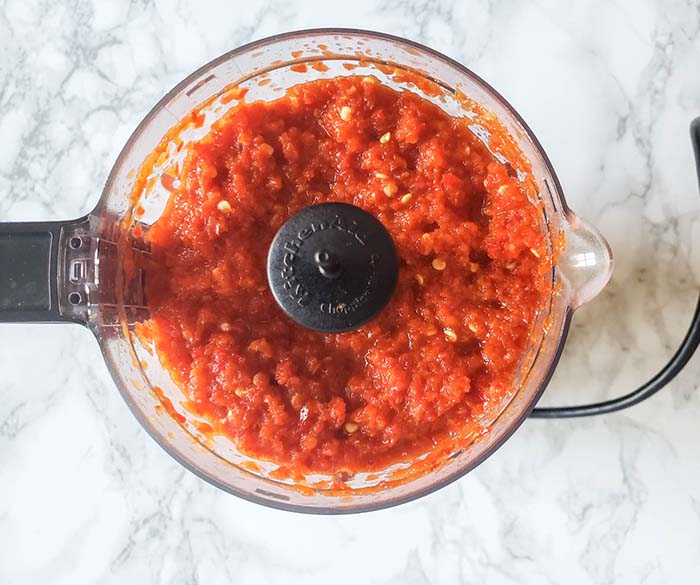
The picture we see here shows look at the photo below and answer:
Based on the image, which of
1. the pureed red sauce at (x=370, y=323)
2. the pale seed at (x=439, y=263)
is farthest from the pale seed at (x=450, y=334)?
the pale seed at (x=439, y=263)

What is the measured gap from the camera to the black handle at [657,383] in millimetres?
1681

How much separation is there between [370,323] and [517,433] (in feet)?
1.66

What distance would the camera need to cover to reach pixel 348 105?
1565mm

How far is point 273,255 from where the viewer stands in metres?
1.47

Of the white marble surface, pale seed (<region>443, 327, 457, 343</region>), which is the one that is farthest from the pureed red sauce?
the white marble surface

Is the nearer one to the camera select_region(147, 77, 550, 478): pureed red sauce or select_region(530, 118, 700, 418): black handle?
select_region(147, 77, 550, 478): pureed red sauce

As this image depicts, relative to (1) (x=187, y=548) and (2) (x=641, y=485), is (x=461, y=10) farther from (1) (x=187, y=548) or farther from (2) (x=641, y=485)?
(1) (x=187, y=548)

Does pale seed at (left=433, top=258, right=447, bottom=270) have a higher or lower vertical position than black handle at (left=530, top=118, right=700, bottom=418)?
higher

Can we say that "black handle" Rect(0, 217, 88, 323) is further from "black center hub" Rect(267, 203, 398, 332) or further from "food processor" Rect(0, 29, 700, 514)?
"black center hub" Rect(267, 203, 398, 332)

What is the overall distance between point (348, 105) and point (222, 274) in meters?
0.41

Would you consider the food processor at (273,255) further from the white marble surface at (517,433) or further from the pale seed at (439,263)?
the white marble surface at (517,433)

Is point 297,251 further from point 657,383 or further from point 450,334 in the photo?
point 657,383

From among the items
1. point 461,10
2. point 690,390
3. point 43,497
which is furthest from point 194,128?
point 690,390

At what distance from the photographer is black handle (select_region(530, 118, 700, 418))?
1.68 meters
